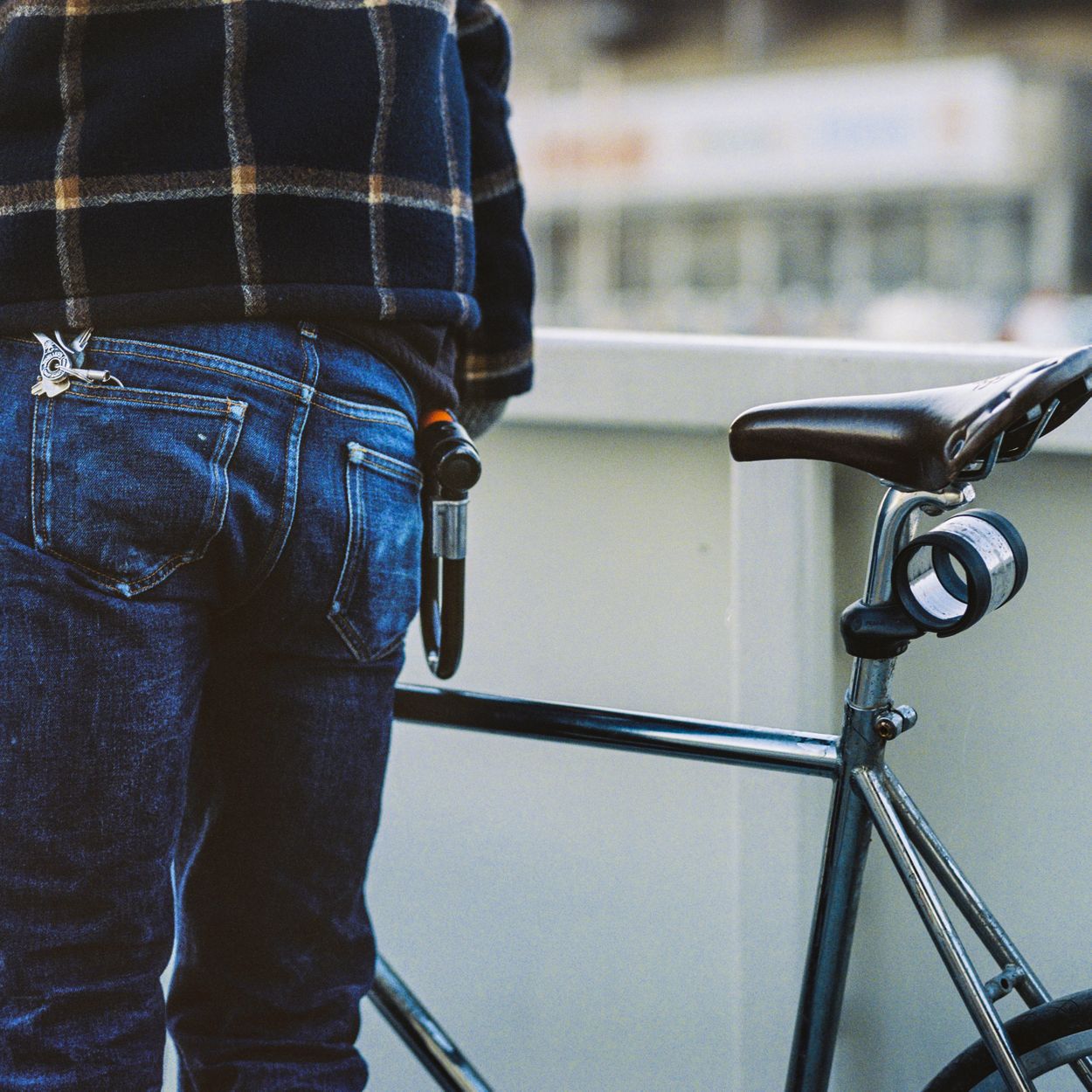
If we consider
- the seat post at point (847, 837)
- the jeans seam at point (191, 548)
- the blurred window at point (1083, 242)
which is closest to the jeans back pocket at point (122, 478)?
the jeans seam at point (191, 548)

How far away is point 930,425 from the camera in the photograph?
2.54 ft

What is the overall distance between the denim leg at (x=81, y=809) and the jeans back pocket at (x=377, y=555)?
95 mm

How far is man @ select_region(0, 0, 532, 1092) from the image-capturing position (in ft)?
2.51

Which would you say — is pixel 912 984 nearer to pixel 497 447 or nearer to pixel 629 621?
pixel 629 621

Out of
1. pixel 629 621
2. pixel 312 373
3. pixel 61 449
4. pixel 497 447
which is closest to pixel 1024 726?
pixel 629 621

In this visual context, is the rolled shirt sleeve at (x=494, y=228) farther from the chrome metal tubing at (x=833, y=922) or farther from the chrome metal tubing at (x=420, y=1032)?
the chrome metal tubing at (x=420, y=1032)

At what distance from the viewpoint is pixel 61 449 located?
75 centimetres

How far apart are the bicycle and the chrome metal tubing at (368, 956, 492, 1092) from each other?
0.27 m

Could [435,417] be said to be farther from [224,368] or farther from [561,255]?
[561,255]

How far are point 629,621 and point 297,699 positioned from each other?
523 millimetres

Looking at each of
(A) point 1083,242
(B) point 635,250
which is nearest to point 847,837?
(A) point 1083,242

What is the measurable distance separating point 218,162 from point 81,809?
394mm

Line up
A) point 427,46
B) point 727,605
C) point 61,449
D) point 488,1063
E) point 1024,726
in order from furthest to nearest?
point 488,1063, point 727,605, point 1024,726, point 427,46, point 61,449

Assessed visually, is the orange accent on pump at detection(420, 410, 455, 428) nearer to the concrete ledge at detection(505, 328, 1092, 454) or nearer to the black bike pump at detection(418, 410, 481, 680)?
the black bike pump at detection(418, 410, 481, 680)
